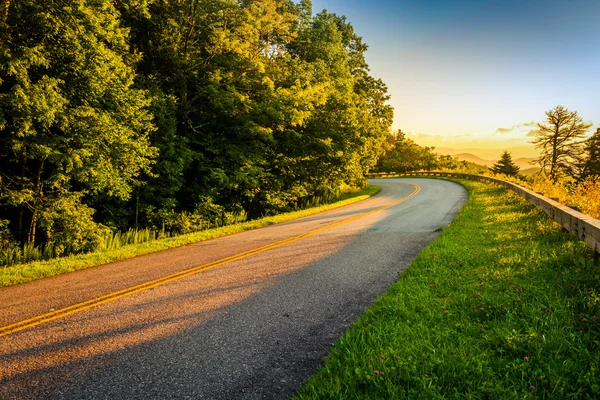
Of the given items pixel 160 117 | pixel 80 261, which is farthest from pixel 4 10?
pixel 80 261

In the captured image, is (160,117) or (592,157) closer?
(160,117)

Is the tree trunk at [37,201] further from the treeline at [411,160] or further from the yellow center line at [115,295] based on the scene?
the treeline at [411,160]

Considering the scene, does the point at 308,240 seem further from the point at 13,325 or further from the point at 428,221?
the point at 13,325

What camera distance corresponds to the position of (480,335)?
338 cm

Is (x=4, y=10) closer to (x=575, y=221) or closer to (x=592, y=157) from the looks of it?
(x=575, y=221)

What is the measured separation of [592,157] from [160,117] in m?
50.8

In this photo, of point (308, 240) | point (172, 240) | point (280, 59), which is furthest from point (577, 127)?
point (172, 240)

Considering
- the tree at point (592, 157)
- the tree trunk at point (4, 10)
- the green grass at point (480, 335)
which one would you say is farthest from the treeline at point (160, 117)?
the tree at point (592, 157)

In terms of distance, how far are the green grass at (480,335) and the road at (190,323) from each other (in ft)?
1.64

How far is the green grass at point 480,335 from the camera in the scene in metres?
2.64

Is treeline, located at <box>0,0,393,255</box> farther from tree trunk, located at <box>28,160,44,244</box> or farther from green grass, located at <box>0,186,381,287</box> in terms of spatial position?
green grass, located at <box>0,186,381,287</box>

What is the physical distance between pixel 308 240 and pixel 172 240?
4.50 m

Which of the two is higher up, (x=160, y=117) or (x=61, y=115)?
(x=160, y=117)

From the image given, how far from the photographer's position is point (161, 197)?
14.2 m
